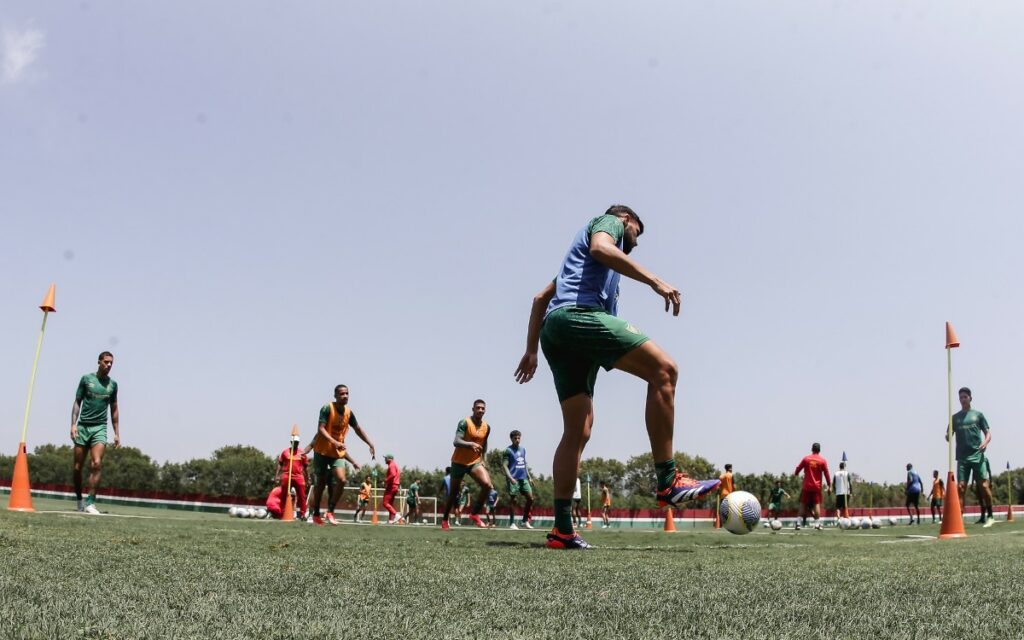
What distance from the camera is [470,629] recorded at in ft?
6.47

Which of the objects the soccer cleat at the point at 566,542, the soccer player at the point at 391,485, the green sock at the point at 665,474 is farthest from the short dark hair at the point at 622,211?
the soccer player at the point at 391,485

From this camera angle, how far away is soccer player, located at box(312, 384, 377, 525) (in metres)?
11.3

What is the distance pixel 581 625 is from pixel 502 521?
3336 centimetres

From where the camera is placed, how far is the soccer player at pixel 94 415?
10.5 m

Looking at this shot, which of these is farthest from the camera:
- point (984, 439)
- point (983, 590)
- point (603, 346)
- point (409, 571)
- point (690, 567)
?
point (984, 439)

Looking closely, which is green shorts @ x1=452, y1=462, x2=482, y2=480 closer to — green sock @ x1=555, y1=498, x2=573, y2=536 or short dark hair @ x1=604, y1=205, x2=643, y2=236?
green sock @ x1=555, y1=498, x2=573, y2=536

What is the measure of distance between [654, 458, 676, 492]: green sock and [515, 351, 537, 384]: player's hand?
4.49ft

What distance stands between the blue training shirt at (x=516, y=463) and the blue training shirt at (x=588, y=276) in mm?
9576

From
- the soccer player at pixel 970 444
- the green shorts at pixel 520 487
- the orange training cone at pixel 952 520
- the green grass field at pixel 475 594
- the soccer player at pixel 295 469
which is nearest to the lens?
the green grass field at pixel 475 594

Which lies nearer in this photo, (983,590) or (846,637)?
(846,637)

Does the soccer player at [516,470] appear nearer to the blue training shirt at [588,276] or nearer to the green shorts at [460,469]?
the green shorts at [460,469]

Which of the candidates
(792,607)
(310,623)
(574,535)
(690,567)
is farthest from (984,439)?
(310,623)

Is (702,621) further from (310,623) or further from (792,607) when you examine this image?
(310,623)

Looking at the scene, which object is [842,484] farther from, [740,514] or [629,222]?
[629,222]
